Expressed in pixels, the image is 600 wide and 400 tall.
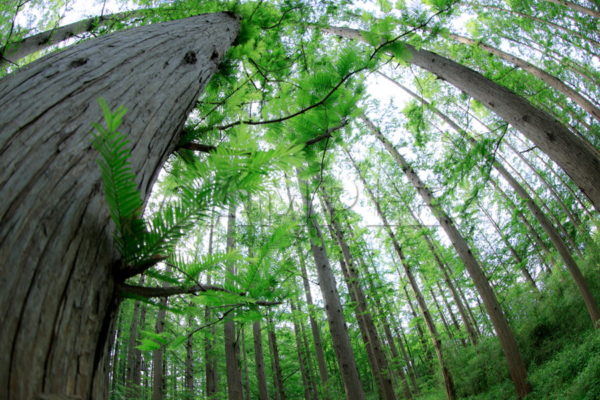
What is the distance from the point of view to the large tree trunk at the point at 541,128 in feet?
8.77

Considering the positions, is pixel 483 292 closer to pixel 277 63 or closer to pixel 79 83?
pixel 277 63

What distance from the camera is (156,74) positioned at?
3.54ft

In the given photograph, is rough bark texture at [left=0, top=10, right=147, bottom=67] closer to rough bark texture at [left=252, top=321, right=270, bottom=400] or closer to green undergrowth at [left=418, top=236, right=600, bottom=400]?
green undergrowth at [left=418, top=236, right=600, bottom=400]

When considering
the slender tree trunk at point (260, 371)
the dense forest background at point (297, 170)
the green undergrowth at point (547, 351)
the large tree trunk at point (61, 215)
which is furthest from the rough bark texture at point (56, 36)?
the slender tree trunk at point (260, 371)

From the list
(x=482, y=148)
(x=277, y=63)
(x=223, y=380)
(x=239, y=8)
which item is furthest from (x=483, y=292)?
(x=223, y=380)

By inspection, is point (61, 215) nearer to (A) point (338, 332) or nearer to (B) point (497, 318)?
(A) point (338, 332)

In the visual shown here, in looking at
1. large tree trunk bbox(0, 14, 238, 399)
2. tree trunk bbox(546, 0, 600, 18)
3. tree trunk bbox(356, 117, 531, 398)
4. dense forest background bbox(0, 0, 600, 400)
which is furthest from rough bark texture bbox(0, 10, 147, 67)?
tree trunk bbox(546, 0, 600, 18)

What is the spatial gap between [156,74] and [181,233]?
758 millimetres

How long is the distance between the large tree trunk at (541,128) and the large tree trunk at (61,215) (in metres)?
2.19

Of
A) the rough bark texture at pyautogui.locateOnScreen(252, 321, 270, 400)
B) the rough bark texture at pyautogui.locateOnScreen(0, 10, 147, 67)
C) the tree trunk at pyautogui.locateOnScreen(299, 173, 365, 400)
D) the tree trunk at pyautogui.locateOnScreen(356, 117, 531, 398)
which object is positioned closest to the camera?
the rough bark texture at pyautogui.locateOnScreen(0, 10, 147, 67)

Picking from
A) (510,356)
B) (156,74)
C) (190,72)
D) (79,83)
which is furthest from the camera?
(510,356)

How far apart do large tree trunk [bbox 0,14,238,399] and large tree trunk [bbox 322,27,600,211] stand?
2.19m

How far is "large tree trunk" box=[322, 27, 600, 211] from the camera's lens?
2.67 meters

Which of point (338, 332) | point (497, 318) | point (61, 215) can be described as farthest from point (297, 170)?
point (497, 318)
